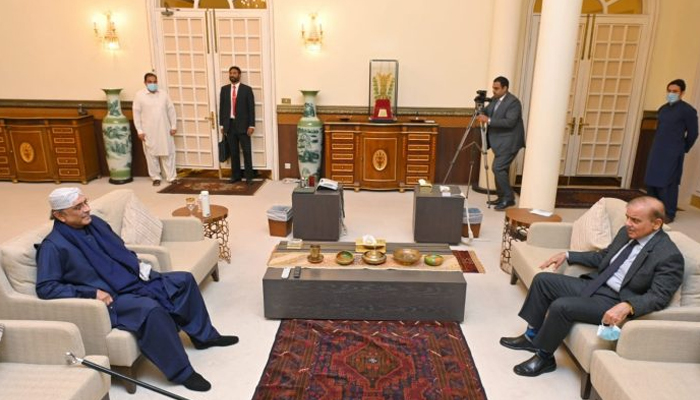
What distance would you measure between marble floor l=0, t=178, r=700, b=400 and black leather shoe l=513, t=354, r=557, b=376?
0.04 m

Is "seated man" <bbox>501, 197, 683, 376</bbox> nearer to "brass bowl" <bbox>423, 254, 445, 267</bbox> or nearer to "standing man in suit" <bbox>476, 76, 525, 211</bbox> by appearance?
"brass bowl" <bbox>423, 254, 445, 267</bbox>

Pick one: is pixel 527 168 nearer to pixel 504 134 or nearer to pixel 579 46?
pixel 504 134

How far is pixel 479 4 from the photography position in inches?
272

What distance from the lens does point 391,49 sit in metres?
7.12

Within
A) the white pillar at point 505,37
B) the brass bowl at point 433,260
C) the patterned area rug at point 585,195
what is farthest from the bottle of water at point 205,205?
the patterned area rug at point 585,195

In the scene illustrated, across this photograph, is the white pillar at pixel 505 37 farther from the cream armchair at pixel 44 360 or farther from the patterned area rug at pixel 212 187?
the cream armchair at pixel 44 360

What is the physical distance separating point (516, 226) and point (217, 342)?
2.67 meters

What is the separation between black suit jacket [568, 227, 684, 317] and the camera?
101 inches

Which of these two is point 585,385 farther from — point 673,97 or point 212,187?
point 212,187

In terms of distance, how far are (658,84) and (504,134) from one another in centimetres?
281

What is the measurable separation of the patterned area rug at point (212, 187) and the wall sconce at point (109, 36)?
2.18 metres

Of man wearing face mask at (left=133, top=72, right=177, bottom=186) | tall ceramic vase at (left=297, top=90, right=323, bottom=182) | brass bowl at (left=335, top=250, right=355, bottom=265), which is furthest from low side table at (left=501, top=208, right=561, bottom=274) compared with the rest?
man wearing face mask at (left=133, top=72, right=177, bottom=186)

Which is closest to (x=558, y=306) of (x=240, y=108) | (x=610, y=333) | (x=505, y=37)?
(x=610, y=333)

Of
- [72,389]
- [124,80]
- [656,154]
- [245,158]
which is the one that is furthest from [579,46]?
[72,389]
